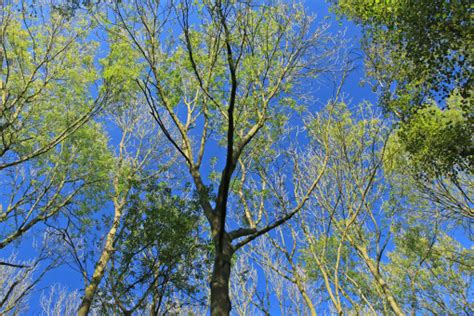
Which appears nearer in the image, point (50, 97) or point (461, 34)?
point (461, 34)

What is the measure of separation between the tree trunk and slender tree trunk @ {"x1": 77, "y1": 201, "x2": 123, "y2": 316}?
370 cm

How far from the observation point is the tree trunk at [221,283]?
365cm

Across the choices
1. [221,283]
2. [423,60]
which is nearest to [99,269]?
[221,283]

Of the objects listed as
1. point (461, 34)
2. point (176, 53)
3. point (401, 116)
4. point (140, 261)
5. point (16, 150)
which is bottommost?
point (140, 261)

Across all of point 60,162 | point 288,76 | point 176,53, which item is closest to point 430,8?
point 288,76

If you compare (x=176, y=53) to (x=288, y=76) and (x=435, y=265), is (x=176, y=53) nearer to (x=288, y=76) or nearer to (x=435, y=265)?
(x=288, y=76)

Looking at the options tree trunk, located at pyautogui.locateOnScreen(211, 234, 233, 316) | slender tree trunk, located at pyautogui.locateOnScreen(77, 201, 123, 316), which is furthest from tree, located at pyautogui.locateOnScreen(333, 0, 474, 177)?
slender tree trunk, located at pyautogui.locateOnScreen(77, 201, 123, 316)

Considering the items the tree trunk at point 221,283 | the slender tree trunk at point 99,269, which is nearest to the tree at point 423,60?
the tree trunk at point 221,283

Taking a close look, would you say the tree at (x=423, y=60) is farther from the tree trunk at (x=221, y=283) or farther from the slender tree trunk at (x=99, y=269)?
the slender tree trunk at (x=99, y=269)

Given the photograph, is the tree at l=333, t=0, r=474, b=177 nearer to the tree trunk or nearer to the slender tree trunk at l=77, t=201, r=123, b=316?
the tree trunk

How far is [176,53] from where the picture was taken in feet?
27.0

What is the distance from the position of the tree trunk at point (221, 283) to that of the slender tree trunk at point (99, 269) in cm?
370

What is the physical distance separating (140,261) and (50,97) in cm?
514

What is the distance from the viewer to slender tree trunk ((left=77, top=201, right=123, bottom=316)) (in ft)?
23.9
